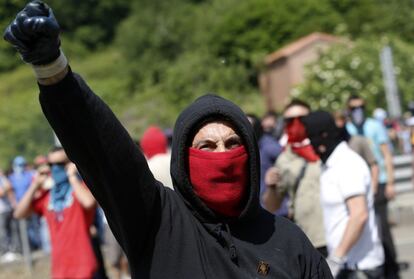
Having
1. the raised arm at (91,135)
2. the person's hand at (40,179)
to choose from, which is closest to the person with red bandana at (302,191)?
the person's hand at (40,179)

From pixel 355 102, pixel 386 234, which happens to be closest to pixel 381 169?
pixel 355 102

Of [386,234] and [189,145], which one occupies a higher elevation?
[189,145]

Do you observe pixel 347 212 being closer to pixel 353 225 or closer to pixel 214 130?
pixel 353 225

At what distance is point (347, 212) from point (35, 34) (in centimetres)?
361

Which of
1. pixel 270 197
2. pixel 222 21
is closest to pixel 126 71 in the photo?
pixel 222 21

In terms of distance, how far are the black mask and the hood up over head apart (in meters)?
2.89

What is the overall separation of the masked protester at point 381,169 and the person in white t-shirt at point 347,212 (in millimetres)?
2989

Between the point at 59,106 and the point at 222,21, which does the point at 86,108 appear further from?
the point at 222,21

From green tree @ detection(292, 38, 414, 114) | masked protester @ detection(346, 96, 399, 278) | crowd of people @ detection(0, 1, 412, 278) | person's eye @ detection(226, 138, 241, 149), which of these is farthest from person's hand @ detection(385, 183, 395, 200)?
green tree @ detection(292, 38, 414, 114)

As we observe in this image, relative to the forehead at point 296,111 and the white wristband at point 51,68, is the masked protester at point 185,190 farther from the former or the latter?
the forehead at point 296,111

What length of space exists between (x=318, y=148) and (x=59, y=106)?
3639 mm

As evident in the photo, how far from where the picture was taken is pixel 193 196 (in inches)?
116

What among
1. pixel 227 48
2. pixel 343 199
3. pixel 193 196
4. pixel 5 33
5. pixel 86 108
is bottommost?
pixel 343 199

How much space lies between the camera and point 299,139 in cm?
695
